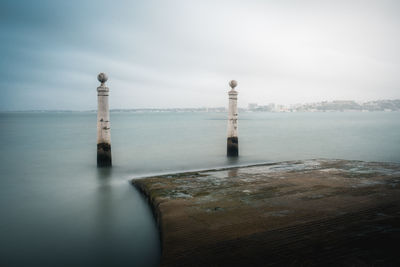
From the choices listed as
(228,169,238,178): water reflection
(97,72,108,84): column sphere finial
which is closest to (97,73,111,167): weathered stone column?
(97,72,108,84): column sphere finial

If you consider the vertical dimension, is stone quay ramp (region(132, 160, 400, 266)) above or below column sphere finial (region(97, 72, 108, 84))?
below

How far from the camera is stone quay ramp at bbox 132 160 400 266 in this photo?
3.24 metres

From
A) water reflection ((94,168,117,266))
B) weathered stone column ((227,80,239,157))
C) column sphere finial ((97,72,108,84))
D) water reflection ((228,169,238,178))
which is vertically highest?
column sphere finial ((97,72,108,84))

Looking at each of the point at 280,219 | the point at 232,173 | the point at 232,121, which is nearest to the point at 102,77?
the point at 232,121

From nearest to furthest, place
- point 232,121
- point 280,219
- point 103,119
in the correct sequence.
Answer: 1. point 280,219
2. point 103,119
3. point 232,121

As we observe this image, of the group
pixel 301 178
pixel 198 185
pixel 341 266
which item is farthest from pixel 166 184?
pixel 341 266

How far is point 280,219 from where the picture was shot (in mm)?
4273

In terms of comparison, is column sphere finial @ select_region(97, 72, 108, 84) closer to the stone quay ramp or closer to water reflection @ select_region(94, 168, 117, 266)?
water reflection @ select_region(94, 168, 117, 266)

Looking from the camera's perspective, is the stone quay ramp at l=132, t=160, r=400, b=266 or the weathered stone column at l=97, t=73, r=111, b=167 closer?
the stone quay ramp at l=132, t=160, r=400, b=266

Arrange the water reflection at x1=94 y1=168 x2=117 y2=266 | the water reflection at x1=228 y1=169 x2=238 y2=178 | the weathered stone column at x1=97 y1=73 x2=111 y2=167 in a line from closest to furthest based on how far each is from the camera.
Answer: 1. the water reflection at x1=94 y1=168 x2=117 y2=266
2. the water reflection at x1=228 y1=169 x2=238 y2=178
3. the weathered stone column at x1=97 y1=73 x2=111 y2=167

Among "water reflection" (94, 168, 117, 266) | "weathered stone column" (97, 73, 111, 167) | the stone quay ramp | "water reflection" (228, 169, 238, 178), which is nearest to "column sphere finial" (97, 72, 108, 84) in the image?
"weathered stone column" (97, 73, 111, 167)

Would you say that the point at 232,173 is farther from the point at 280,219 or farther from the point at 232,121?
the point at 232,121

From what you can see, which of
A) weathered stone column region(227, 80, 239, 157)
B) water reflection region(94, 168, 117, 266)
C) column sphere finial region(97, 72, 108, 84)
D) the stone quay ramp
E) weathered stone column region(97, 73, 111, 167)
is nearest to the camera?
the stone quay ramp

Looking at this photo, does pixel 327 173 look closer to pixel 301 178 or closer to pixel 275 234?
pixel 301 178
